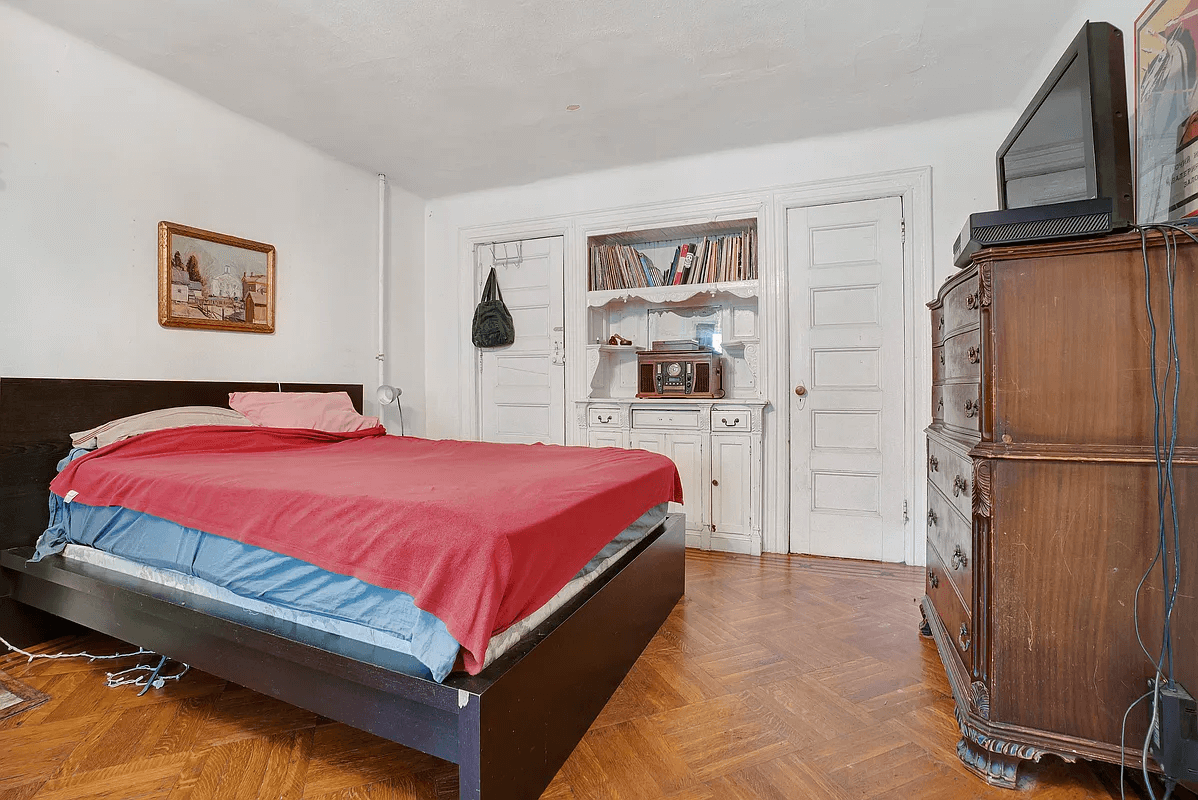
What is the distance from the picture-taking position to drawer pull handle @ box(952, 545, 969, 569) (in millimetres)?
1614

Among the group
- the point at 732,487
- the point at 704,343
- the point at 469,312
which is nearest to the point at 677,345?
the point at 704,343

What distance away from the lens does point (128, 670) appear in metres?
2.03

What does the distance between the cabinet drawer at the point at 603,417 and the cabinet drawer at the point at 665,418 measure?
156 millimetres

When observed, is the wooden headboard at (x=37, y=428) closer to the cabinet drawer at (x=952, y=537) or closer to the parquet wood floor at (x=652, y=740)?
the parquet wood floor at (x=652, y=740)

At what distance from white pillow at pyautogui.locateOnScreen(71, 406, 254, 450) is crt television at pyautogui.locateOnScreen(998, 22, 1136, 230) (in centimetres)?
333

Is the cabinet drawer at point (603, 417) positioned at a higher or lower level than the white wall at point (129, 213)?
lower

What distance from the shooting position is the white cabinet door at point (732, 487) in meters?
3.59

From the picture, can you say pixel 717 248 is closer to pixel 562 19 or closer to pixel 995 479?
pixel 562 19

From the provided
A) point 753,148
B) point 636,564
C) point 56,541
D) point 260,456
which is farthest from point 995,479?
point 56,541

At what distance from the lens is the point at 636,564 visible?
80.2 inches

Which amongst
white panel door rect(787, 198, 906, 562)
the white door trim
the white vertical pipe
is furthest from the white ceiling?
the white door trim

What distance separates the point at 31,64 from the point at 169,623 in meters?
2.47

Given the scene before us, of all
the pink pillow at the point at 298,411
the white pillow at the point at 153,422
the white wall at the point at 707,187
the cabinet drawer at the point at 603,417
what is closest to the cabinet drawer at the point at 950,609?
the white wall at the point at 707,187

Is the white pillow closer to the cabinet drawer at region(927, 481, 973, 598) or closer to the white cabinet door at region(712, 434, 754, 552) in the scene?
the white cabinet door at region(712, 434, 754, 552)
